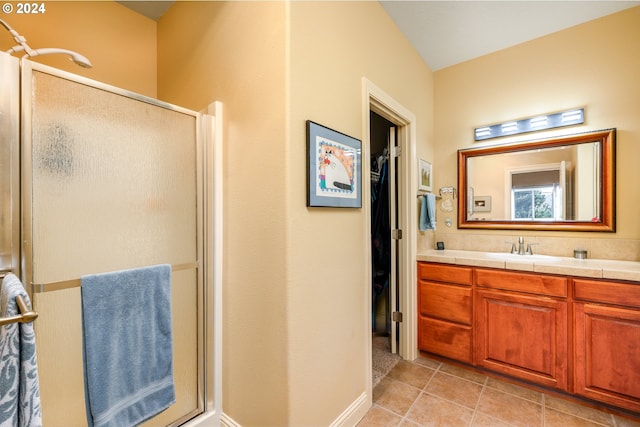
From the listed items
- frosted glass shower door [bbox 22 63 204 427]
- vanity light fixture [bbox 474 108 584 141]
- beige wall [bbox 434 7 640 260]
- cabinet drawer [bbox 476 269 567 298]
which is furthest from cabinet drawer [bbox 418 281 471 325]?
frosted glass shower door [bbox 22 63 204 427]

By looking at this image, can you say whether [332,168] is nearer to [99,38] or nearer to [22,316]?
[22,316]

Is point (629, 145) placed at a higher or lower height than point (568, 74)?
lower

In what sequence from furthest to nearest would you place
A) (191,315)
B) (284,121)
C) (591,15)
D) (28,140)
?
(591,15)
(191,315)
(284,121)
(28,140)

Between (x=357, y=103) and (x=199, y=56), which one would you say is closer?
(x=357, y=103)

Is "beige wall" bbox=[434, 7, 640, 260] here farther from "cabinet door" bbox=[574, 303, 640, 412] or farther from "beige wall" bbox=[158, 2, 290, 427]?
"beige wall" bbox=[158, 2, 290, 427]

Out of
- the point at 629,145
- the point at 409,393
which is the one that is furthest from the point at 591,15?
the point at 409,393

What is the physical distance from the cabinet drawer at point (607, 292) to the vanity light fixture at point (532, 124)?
4.25 ft

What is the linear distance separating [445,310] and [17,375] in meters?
2.41

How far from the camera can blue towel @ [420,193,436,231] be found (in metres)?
2.43

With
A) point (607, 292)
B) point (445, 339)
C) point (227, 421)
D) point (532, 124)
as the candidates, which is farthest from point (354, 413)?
point (532, 124)

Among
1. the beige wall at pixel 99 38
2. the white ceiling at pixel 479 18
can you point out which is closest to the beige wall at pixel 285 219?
the white ceiling at pixel 479 18

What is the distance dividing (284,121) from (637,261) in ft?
8.70

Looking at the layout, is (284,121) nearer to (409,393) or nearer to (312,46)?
(312,46)

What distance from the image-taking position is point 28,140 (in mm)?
1033
